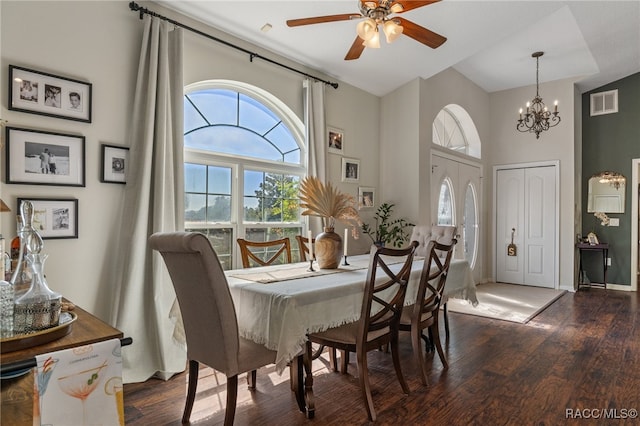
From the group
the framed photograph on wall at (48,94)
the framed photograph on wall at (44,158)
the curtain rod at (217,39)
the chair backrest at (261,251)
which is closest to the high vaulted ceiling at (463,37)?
the curtain rod at (217,39)

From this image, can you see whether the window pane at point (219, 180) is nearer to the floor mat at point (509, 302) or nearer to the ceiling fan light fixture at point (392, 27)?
the ceiling fan light fixture at point (392, 27)

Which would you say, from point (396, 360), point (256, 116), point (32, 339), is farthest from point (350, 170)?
point (32, 339)

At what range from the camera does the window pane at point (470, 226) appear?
627cm

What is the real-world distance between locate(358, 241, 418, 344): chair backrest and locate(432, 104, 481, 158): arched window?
373 cm

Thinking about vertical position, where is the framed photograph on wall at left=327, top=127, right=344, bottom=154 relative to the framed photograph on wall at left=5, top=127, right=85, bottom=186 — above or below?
above

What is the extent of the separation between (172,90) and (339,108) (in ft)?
7.23

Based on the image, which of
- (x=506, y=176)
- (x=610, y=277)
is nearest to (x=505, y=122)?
(x=506, y=176)

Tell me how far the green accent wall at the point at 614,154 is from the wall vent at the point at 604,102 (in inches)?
2.2

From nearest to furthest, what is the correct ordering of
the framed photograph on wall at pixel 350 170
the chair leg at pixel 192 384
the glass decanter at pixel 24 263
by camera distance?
1. the glass decanter at pixel 24 263
2. the chair leg at pixel 192 384
3. the framed photograph on wall at pixel 350 170

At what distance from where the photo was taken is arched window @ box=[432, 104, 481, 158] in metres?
5.82

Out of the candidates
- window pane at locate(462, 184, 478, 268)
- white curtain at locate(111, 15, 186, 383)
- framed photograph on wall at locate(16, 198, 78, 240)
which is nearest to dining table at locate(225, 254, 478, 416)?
white curtain at locate(111, 15, 186, 383)

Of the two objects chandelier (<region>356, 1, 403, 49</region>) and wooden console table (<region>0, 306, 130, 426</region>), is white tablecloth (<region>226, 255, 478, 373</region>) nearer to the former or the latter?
wooden console table (<region>0, 306, 130, 426</region>)

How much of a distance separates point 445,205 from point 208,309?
4599 mm

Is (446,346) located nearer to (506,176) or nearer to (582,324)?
(582,324)
